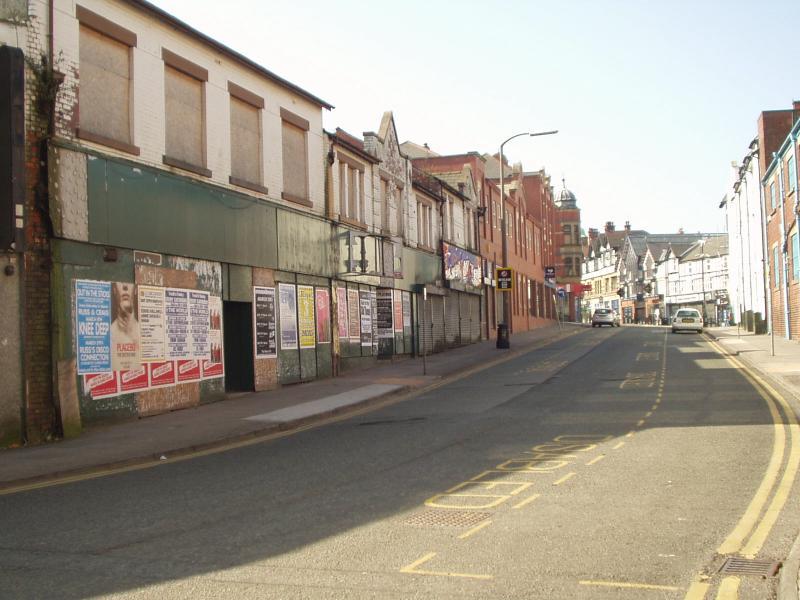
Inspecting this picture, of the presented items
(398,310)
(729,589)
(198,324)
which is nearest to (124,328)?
(198,324)

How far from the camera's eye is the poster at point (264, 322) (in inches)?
771

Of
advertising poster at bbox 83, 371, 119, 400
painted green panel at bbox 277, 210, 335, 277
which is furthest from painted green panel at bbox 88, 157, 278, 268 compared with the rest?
advertising poster at bbox 83, 371, 119, 400

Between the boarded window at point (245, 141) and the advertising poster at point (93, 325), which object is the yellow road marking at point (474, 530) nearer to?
the advertising poster at point (93, 325)

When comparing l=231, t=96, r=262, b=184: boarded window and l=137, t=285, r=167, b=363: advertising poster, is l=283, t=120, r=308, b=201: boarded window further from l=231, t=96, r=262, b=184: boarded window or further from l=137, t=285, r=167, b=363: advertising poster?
l=137, t=285, r=167, b=363: advertising poster

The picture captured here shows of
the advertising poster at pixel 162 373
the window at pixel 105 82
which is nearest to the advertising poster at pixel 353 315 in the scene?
the advertising poster at pixel 162 373

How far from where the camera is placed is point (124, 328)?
15102 millimetres

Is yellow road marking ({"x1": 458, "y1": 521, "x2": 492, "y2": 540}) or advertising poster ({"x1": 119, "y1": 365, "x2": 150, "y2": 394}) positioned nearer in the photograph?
yellow road marking ({"x1": 458, "y1": 521, "x2": 492, "y2": 540})

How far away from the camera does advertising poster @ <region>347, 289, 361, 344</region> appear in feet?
83.2

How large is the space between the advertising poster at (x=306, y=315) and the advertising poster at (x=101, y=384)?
24.3 ft

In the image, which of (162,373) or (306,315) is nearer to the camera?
(162,373)

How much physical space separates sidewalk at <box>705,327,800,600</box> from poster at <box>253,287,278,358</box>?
453 inches

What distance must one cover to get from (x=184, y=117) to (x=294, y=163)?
497 centimetres

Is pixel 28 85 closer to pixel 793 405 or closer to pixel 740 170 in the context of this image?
pixel 793 405

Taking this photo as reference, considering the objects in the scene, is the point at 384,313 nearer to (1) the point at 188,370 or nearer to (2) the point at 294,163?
(2) the point at 294,163
